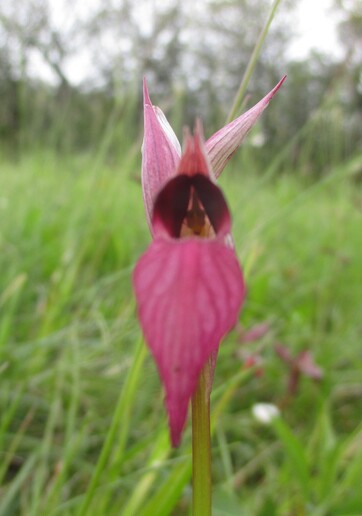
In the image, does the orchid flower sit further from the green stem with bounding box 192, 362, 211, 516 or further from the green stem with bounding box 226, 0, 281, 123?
the green stem with bounding box 226, 0, 281, 123

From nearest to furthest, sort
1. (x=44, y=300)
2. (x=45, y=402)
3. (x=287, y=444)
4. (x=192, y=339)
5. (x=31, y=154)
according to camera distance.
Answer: (x=192, y=339) < (x=287, y=444) < (x=45, y=402) < (x=44, y=300) < (x=31, y=154)

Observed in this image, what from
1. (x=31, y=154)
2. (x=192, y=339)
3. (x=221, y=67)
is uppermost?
(x=31, y=154)

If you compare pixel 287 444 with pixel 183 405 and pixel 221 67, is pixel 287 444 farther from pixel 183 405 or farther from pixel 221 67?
pixel 221 67

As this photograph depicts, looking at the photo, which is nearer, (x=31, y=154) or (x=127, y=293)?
(x=127, y=293)

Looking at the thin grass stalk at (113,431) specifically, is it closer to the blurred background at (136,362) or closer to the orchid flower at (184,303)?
the blurred background at (136,362)

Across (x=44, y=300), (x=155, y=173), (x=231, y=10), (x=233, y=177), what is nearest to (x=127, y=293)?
(x=44, y=300)

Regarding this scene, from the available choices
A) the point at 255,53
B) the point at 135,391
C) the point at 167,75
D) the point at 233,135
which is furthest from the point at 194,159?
the point at 167,75

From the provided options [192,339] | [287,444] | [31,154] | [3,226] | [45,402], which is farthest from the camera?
[31,154]
